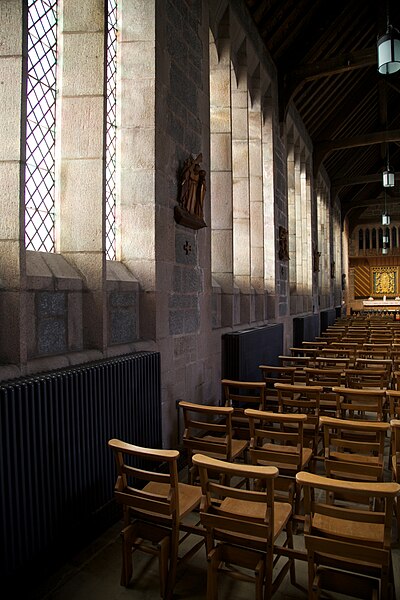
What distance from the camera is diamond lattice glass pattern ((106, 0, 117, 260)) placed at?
486 centimetres

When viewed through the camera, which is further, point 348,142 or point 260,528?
point 348,142

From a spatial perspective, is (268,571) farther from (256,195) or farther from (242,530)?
(256,195)

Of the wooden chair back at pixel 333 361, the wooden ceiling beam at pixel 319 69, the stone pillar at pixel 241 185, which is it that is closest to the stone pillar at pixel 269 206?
the wooden ceiling beam at pixel 319 69

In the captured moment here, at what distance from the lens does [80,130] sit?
13.8 ft

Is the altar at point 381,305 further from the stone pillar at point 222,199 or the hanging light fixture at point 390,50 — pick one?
the hanging light fixture at point 390,50

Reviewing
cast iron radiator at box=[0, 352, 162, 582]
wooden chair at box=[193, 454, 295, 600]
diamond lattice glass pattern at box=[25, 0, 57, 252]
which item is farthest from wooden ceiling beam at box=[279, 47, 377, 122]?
wooden chair at box=[193, 454, 295, 600]

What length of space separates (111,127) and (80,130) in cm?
83

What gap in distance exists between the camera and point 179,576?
2.88m

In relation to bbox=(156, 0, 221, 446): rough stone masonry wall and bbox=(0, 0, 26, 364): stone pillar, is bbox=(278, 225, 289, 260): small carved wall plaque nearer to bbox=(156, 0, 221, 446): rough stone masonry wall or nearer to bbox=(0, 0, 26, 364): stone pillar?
bbox=(156, 0, 221, 446): rough stone masonry wall

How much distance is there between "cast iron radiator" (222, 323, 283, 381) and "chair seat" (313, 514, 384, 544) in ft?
13.5

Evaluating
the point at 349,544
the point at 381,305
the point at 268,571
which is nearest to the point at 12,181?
the point at 268,571

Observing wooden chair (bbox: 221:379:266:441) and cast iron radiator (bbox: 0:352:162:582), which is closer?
cast iron radiator (bbox: 0:352:162:582)

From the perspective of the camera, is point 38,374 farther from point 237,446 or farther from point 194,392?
point 194,392

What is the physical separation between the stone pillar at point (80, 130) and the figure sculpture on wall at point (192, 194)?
1.20 meters
